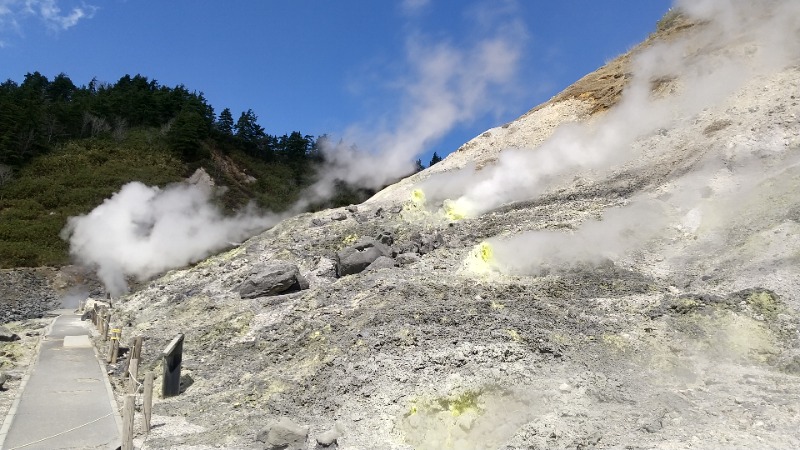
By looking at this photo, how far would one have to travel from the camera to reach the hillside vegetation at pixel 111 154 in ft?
120

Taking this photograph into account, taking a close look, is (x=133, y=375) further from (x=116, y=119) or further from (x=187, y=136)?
(x=116, y=119)

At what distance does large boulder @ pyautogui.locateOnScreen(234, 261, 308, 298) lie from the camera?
15727 millimetres

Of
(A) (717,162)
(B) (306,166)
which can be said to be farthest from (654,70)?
(B) (306,166)

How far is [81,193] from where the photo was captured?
39.3 m

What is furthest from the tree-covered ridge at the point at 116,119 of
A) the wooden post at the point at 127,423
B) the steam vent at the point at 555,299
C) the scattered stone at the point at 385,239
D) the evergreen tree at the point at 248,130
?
the wooden post at the point at 127,423

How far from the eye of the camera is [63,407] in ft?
31.3

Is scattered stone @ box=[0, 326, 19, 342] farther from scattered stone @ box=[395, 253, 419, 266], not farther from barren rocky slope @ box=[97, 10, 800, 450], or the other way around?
scattered stone @ box=[395, 253, 419, 266]

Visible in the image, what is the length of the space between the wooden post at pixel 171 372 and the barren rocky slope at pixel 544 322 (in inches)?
13.6

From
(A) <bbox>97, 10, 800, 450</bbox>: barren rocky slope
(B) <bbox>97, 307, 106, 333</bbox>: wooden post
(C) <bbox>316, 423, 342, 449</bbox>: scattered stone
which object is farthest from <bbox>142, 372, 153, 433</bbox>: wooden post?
(B) <bbox>97, 307, 106, 333</bbox>: wooden post

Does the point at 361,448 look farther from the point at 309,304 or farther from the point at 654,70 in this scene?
the point at 654,70

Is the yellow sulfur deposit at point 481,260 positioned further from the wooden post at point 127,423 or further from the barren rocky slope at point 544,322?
the wooden post at point 127,423

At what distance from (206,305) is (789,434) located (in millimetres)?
13916

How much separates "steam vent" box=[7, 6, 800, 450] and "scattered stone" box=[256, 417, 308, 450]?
0.03 m

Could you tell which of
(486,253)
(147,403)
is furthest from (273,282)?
(147,403)
